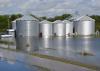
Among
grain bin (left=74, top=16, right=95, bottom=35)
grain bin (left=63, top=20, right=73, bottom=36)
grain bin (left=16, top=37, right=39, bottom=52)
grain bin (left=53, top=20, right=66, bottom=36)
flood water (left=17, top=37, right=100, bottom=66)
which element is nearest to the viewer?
flood water (left=17, top=37, right=100, bottom=66)

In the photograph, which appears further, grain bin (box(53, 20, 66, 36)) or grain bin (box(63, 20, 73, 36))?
grain bin (box(63, 20, 73, 36))

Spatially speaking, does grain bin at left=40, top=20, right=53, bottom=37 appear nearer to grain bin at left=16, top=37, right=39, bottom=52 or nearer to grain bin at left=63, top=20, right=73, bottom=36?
grain bin at left=63, top=20, right=73, bottom=36

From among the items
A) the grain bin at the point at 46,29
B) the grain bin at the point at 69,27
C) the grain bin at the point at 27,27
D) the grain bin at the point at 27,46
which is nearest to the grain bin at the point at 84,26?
the grain bin at the point at 69,27

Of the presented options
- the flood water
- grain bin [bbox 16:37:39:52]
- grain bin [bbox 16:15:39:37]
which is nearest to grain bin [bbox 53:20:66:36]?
grain bin [bbox 16:15:39:37]

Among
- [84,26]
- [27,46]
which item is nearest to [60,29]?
[84,26]

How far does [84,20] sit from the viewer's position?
9194cm

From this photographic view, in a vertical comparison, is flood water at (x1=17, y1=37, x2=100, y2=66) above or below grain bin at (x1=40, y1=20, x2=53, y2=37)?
below

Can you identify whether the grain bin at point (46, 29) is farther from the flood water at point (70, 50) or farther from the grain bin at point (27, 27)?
the flood water at point (70, 50)

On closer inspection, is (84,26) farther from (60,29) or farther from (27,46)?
(27,46)

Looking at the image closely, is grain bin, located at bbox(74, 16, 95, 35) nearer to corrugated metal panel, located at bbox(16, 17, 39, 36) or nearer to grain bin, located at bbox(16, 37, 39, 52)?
corrugated metal panel, located at bbox(16, 17, 39, 36)

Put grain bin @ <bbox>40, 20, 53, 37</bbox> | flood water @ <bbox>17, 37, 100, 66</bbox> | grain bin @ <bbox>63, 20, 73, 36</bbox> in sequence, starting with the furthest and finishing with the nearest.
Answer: grain bin @ <bbox>63, 20, 73, 36</bbox>
grain bin @ <bbox>40, 20, 53, 37</bbox>
flood water @ <bbox>17, 37, 100, 66</bbox>

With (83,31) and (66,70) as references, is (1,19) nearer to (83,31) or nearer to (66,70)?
(83,31)

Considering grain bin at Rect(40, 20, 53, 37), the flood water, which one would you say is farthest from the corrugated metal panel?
the flood water

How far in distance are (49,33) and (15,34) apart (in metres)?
10.5
